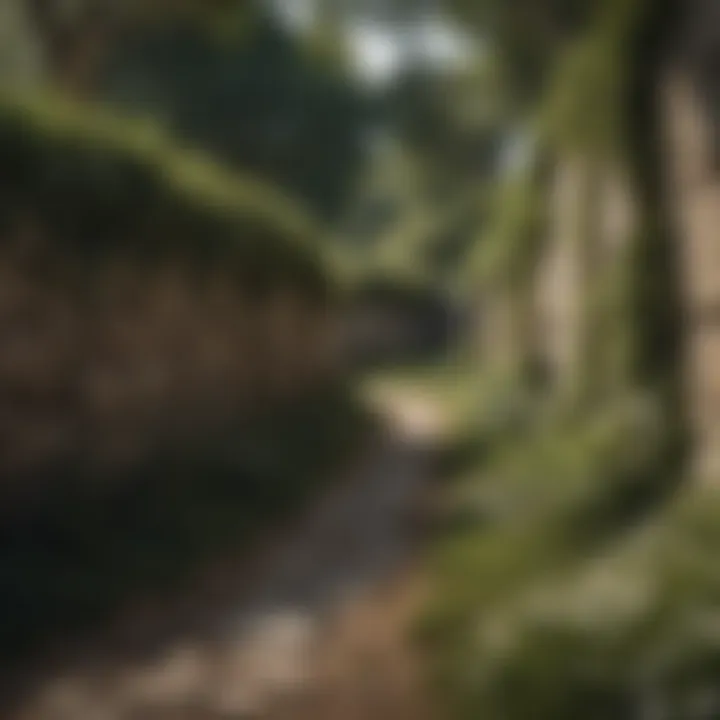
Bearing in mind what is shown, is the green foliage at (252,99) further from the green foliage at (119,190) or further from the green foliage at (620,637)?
the green foliage at (620,637)

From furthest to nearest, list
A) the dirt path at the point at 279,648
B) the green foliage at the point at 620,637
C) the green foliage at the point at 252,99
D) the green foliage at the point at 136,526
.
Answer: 1. the green foliage at the point at 252,99
2. the green foliage at the point at 136,526
3. the dirt path at the point at 279,648
4. the green foliage at the point at 620,637

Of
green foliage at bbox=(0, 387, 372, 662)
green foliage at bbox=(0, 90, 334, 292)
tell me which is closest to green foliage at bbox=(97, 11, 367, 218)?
green foliage at bbox=(0, 90, 334, 292)

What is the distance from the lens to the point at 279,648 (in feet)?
7.00

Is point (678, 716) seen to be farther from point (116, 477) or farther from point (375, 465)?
point (375, 465)

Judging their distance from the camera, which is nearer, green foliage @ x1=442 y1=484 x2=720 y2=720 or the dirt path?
green foliage @ x1=442 y1=484 x2=720 y2=720

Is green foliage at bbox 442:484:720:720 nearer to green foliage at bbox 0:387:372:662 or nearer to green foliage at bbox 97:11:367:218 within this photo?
green foliage at bbox 0:387:372:662

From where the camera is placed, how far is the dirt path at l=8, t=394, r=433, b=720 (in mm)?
1816

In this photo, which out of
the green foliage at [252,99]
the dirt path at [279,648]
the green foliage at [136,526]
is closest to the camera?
the dirt path at [279,648]

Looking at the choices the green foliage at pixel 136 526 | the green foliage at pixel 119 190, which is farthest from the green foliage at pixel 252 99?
the green foliage at pixel 136 526

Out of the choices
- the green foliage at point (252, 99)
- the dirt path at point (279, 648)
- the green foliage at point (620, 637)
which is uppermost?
the green foliage at point (252, 99)

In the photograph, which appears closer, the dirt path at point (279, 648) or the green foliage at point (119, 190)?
the dirt path at point (279, 648)

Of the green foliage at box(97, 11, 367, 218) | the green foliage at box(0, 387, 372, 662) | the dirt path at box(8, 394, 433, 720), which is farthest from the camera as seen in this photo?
the green foliage at box(97, 11, 367, 218)

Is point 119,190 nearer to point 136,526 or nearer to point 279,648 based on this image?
point 136,526

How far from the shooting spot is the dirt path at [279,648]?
182 centimetres
